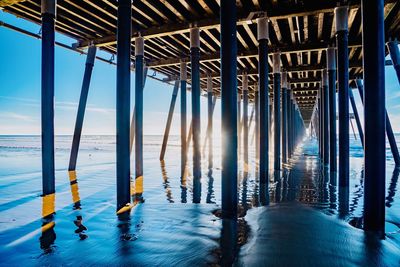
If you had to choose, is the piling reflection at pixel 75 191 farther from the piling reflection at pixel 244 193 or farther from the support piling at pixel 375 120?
the support piling at pixel 375 120

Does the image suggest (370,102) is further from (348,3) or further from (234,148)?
(348,3)

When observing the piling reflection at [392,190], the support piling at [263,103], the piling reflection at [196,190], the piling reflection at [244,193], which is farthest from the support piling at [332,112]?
the piling reflection at [196,190]

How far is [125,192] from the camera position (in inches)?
191

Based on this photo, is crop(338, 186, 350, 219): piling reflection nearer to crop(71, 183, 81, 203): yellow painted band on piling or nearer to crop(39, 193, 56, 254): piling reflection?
crop(39, 193, 56, 254): piling reflection

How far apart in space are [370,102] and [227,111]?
7.03 feet

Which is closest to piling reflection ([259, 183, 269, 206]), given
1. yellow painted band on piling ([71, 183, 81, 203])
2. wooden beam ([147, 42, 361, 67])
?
yellow painted band on piling ([71, 183, 81, 203])

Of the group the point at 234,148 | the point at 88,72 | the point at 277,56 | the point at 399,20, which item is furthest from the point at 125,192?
the point at 399,20

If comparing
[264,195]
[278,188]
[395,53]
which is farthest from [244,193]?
[395,53]

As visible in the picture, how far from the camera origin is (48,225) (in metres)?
4.06

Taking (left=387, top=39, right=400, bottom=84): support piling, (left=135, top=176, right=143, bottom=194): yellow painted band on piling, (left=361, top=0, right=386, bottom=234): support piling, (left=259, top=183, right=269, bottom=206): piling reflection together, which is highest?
(left=387, top=39, right=400, bottom=84): support piling

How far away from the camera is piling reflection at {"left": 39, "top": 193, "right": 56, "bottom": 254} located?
Answer: 325cm

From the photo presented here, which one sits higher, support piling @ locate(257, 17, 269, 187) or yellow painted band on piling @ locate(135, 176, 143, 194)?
support piling @ locate(257, 17, 269, 187)

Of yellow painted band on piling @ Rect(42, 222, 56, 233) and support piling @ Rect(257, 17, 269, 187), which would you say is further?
support piling @ Rect(257, 17, 269, 187)

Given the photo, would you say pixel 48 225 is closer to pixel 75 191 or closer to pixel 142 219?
pixel 142 219
